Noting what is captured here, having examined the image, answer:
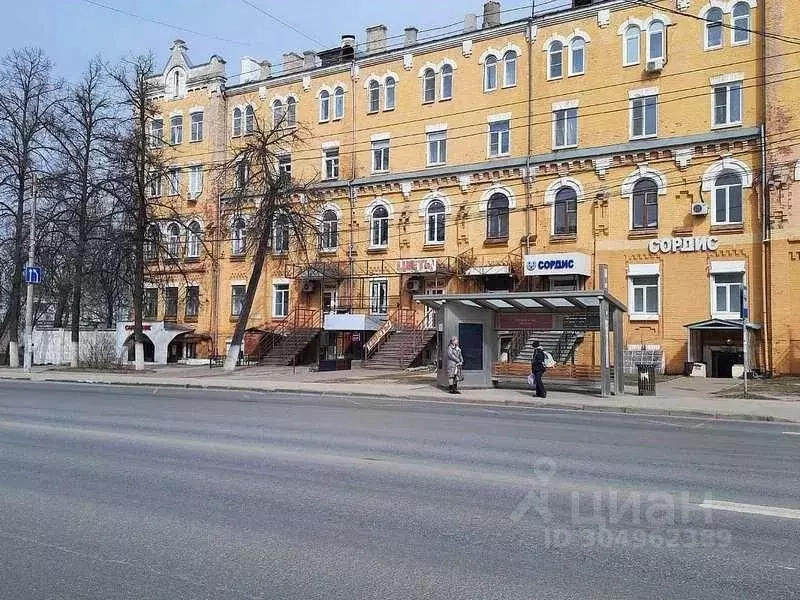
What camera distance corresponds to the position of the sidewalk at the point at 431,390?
721 inches

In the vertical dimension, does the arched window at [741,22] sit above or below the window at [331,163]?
above

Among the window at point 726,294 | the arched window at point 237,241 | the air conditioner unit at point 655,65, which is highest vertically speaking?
the air conditioner unit at point 655,65

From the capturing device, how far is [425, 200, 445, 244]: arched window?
1455 inches

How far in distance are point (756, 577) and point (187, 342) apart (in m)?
42.2

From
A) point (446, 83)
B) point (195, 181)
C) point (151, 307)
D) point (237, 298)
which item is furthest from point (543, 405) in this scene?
point (151, 307)

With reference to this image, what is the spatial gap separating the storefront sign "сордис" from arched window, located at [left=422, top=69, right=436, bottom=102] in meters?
13.4

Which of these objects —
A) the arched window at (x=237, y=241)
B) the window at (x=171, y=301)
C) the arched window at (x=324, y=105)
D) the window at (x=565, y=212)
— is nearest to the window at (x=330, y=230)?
the arched window at (x=324, y=105)

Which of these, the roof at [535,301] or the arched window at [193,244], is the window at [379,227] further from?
the roof at [535,301]

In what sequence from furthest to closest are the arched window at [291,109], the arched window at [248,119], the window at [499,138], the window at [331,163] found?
the arched window at [248,119] → the arched window at [291,109] → the window at [331,163] → the window at [499,138]

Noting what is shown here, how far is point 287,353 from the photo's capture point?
37438 mm

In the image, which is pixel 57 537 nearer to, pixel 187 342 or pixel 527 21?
pixel 527 21

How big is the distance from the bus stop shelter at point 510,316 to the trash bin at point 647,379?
0.69 metres

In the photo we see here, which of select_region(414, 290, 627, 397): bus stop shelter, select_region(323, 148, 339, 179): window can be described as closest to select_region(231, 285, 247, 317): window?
select_region(323, 148, 339, 179): window

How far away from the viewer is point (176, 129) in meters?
46.7
